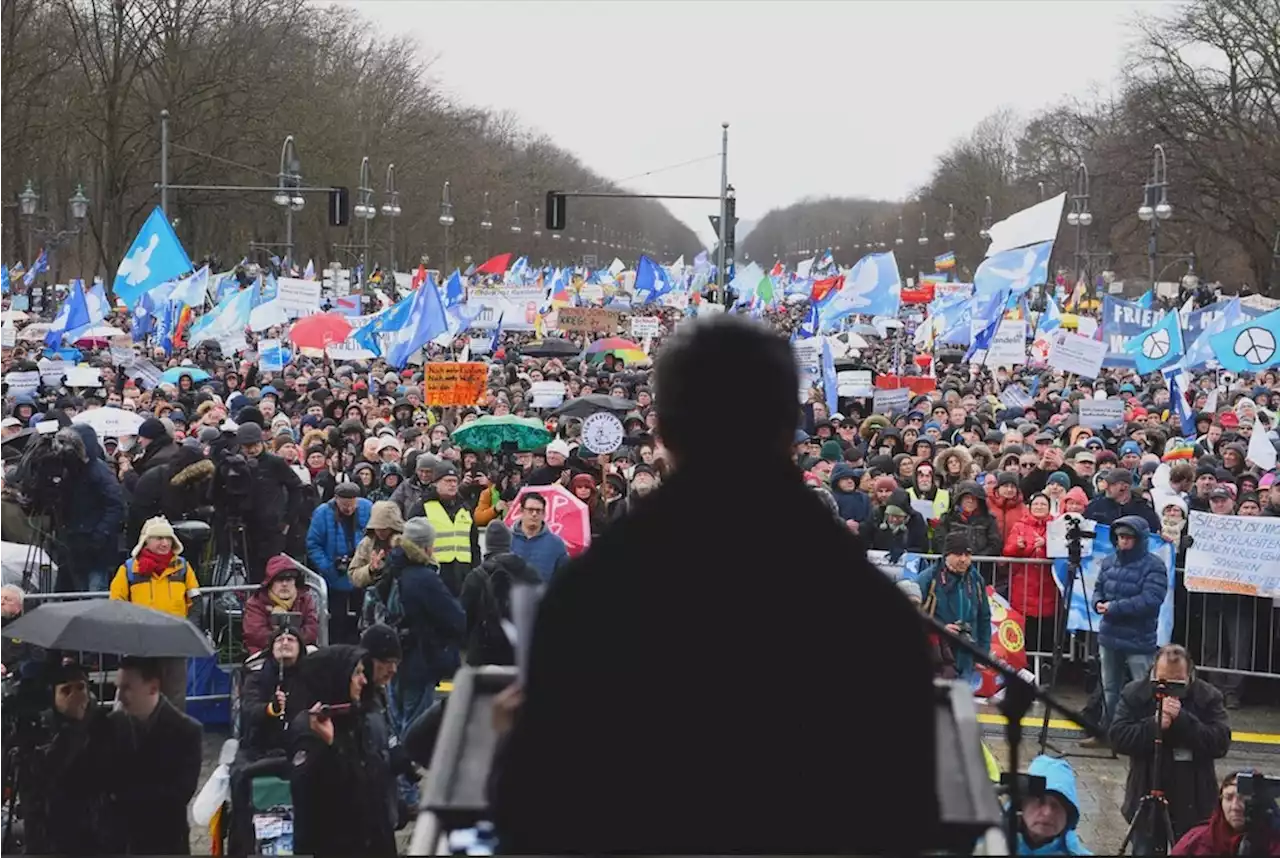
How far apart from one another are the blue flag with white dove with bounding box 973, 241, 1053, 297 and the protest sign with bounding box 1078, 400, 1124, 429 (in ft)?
12.1

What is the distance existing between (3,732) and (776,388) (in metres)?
5.35

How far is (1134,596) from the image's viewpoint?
1030cm

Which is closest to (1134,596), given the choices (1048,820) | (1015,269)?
(1048,820)

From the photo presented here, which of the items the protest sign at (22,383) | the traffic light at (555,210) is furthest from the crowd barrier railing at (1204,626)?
the traffic light at (555,210)

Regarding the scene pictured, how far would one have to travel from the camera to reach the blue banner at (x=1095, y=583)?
36.5 feet

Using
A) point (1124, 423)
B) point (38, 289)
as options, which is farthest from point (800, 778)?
point (38, 289)

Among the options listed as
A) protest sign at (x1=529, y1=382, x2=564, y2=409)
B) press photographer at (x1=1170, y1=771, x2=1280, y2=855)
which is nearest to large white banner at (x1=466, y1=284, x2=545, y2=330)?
protest sign at (x1=529, y1=382, x2=564, y2=409)

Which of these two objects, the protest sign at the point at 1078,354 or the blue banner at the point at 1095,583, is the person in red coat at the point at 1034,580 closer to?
the blue banner at the point at 1095,583

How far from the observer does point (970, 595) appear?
9.99m

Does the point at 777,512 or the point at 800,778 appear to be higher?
the point at 777,512

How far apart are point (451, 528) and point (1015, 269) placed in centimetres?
1392

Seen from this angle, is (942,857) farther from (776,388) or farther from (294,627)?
(294,627)

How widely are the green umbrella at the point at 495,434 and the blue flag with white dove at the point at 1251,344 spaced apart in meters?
8.01

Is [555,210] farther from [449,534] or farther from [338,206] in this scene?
[449,534]
